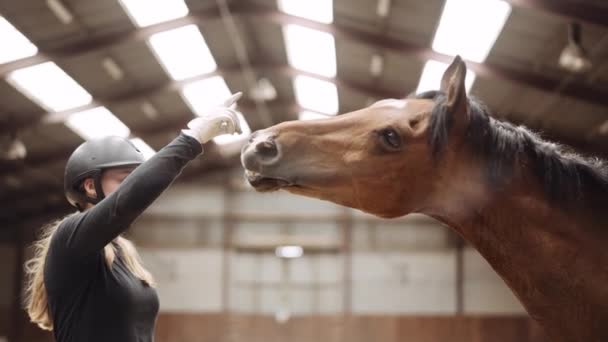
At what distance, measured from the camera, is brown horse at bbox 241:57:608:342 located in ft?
Result: 5.53

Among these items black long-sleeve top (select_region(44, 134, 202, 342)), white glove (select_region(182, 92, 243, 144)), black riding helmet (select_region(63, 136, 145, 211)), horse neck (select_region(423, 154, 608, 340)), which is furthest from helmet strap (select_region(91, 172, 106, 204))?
horse neck (select_region(423, 154, 608, 340))

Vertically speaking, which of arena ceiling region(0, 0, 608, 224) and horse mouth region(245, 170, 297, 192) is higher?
arena ceiling region(0, 0, 608, 224)

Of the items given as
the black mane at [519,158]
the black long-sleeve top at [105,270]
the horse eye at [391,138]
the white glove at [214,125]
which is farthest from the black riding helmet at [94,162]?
the black mane at [519,158]

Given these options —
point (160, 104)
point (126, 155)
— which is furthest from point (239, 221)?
point (126, 155)

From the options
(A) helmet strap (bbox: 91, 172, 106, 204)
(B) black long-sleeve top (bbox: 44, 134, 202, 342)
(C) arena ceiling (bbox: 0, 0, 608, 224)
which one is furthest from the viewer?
(C) arena ceiling (bbox: 0, 0, 608, 224)

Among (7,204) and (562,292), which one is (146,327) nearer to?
(562,292)

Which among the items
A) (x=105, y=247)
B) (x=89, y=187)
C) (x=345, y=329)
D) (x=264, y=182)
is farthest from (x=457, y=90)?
(x=345, y=329)

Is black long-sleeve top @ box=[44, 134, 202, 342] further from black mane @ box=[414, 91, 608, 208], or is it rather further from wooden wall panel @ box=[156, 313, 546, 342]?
wooden wall panel @ box=[156, 313, 546, 342]

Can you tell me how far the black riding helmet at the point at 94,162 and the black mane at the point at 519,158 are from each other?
104 centimetres

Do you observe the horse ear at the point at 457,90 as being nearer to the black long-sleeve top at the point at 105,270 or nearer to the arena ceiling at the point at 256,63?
the black long-sleeve top at the point at 105,270

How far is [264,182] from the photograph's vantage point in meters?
1.78

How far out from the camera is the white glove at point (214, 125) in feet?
6.44

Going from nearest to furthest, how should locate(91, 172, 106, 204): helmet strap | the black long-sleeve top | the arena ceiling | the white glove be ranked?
the black long-sleeve top
the white glove
locate(91, 172, 106, 204): helmet strap
the arena ceiling

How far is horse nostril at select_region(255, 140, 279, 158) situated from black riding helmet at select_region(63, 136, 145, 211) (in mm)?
670
